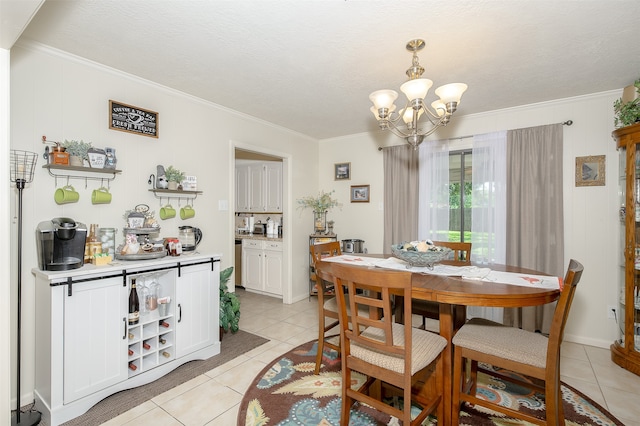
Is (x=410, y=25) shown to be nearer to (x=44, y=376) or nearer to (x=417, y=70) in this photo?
(x=417, y=70)

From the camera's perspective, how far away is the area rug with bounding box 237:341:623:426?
75.5 inches

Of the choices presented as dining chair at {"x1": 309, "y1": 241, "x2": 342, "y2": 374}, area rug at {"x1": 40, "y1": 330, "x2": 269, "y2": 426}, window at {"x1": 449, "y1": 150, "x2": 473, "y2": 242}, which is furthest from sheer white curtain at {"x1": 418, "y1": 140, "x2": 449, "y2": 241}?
area rug at {"x1": 40, "y1": 330, "x2": 269, "y2": 426}

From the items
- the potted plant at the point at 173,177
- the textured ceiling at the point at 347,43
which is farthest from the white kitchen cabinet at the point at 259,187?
the potted plant at the point at 173,177

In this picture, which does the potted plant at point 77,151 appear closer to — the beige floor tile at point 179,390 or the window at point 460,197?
the beige floor tile at point 179,390

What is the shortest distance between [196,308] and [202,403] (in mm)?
766

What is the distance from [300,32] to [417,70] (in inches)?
32.1

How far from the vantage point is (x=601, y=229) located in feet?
9.88

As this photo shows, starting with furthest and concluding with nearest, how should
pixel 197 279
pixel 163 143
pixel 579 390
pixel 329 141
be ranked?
pixel 329 141 < pixel 163 143 < pixel 197 279 < pixel 579 390

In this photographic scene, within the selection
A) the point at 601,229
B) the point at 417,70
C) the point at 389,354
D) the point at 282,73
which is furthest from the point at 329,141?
the point at 389,354

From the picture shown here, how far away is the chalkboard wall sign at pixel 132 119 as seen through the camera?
8.35 feet

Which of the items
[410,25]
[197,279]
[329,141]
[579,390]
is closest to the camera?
[410,25]

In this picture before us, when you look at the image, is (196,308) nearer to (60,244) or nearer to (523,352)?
(60,244)

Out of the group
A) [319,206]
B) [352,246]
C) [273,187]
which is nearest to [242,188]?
[273,187]

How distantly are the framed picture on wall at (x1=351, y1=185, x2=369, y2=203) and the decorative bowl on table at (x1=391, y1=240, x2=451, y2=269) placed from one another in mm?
2233
